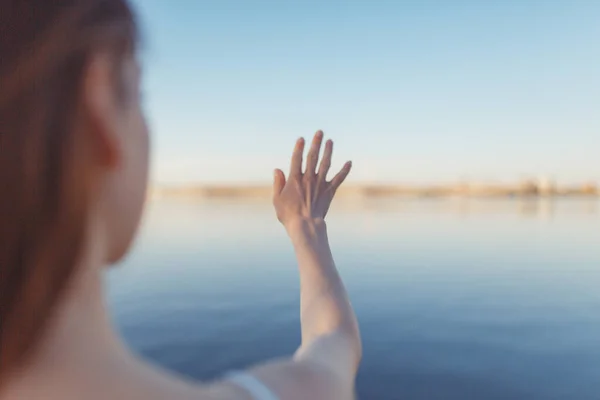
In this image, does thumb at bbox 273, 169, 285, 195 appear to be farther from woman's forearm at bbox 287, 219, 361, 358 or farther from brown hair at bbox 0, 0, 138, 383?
brown hair at bbox 0, 0, 138, 383

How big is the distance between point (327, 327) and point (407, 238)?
1656 cm

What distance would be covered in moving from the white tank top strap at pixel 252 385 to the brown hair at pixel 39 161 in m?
0.25

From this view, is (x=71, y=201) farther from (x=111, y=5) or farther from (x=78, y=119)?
(x=111, y=5)

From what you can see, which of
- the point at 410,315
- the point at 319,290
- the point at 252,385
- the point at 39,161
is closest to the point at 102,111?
the point at 39,161

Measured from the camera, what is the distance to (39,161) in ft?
1.63

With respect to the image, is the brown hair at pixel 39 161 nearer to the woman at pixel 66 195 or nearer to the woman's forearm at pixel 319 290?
the woman at pixel 66 195

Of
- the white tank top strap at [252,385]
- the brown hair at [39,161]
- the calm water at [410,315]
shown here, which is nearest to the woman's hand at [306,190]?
the calm water at [410,315]

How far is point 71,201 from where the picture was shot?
0.51 meters

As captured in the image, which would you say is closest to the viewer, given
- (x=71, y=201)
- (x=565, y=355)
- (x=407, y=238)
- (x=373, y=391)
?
(x=71, y=201)

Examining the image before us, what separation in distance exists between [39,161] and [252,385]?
381 millimetres

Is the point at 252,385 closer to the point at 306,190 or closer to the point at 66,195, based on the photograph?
the point at 66,195

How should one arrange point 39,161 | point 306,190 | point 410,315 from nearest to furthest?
point 39,161
point 306,190
point 410,315

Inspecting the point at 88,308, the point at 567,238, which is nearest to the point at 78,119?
the point at 88,308

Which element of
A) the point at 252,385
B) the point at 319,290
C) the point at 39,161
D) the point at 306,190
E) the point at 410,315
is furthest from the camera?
the point at 410,315
